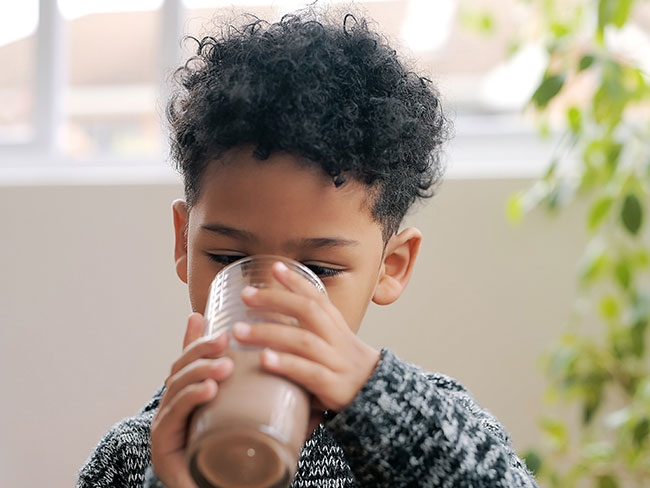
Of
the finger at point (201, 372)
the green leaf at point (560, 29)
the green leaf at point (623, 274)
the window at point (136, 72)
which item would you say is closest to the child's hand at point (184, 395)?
the finger at point (201, 372)

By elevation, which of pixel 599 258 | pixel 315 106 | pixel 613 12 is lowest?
pixel 599 258

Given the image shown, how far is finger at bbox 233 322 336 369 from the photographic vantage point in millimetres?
601

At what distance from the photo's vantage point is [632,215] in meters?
1.51

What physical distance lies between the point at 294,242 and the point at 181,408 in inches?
8.7

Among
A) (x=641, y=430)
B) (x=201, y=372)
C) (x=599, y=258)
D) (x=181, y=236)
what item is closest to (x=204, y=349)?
(x=201, y=372)

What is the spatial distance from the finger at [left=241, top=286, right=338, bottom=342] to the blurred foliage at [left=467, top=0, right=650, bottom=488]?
0.88 meters

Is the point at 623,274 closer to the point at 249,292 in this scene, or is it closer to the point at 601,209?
the point at 601,209

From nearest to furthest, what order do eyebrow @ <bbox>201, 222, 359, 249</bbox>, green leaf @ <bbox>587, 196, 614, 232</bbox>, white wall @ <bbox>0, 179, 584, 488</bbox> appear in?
eyebrow @ <bbox>201, 222, 359, 249</bbox> → green leaf @ <bbox>587, 196, 614, 232</bbox> → white wall @ <bbox>0, 179, 584, 488</bbox>

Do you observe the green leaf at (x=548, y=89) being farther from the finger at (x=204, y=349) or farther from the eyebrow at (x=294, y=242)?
the finger at (x=204, y=349)

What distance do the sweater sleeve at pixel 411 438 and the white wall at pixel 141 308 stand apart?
3.84 ft

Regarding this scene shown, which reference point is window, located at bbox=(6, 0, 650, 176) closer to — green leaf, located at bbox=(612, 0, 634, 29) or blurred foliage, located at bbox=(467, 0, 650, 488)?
blurred foliage, located at bbox=(467, 0, 650, 488)

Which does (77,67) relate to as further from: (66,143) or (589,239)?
(589,239)

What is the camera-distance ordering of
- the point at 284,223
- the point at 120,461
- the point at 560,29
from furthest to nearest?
the point at 560,29 < the point at 120,461 < the point at 284,223

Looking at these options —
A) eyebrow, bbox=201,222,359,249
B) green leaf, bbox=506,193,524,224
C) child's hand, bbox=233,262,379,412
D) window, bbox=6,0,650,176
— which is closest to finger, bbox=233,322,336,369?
child's hand, bbox=233,262,379,412
